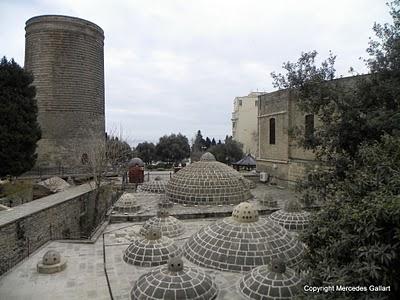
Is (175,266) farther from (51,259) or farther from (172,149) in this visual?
(172,149)

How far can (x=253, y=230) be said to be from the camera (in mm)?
8688

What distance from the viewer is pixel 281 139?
2184cm

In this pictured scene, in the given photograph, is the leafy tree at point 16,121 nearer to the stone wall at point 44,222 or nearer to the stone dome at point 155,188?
the stone wall at point 44,222

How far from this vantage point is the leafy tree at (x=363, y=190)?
366 centimetres

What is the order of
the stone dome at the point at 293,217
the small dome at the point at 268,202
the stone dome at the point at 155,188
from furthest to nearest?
the stone dome at the point at 155,188 < the small dome at the point at 268,202 < the stone dome at the point at 293,217

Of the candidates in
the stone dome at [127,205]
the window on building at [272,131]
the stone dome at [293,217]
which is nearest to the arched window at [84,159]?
the stone dome at [127,205]

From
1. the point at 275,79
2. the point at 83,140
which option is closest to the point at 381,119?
the point at 275,79

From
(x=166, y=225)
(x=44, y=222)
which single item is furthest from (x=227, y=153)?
(x=166, y=225)

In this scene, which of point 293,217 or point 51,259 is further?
point 293,217

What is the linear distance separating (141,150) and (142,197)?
27101 mm

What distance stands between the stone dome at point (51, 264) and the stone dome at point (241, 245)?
11.2 feet

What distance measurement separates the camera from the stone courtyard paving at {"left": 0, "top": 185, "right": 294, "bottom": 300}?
734cm

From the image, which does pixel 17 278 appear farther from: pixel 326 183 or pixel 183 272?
pixel 326 183

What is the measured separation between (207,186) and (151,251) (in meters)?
6.96
